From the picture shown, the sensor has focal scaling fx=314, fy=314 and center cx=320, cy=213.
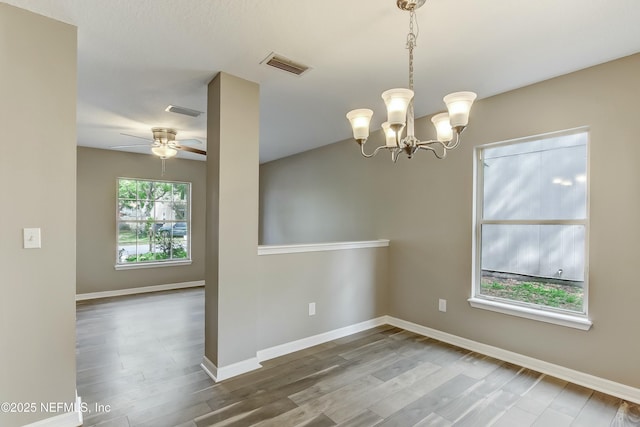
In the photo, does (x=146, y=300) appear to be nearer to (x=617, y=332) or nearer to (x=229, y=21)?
(x=229, y=21)

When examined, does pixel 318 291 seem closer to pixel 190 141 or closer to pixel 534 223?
pixel 534 223

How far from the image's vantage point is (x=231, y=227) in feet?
8.76

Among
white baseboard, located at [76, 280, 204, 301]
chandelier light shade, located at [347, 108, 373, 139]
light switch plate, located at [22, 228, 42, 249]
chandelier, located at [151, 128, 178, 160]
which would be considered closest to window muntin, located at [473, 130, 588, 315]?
chandelier light shade, located at [347, 108, 373, 139]

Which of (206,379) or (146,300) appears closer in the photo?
(206,379)

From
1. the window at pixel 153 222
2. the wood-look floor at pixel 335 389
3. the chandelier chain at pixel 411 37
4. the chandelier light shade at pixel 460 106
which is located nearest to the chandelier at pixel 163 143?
the window at pixel 153 222

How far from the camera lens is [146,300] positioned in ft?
16.9

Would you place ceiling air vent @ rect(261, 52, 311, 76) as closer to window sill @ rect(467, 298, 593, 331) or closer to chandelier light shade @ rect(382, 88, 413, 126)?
chandelier light shade @ rect(382, 88, 413, 126)

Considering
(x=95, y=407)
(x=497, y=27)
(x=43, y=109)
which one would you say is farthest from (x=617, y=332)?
(x=43, y=109)

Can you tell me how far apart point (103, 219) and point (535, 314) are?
20.8 feet

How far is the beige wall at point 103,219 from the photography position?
17.3ft

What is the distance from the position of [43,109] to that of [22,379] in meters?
1.59

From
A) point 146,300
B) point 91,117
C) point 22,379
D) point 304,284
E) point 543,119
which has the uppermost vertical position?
point 91,117

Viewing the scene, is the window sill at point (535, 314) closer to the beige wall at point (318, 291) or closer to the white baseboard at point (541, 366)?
the white baseboard at point (541, 366)

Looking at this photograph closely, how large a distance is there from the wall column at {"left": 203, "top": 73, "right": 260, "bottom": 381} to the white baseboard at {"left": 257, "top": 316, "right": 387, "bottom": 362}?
8.8 inches
